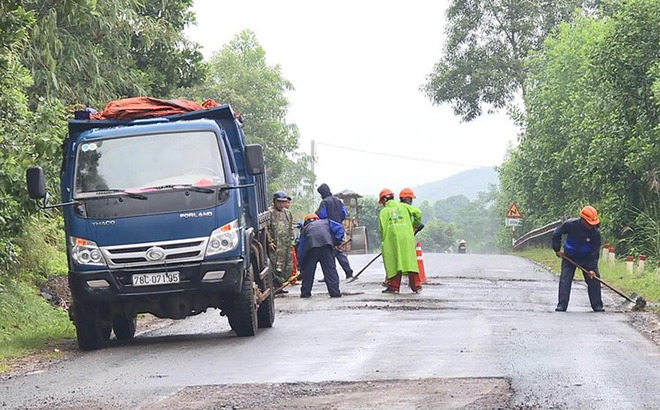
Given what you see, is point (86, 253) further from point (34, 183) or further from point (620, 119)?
point (620, 119)

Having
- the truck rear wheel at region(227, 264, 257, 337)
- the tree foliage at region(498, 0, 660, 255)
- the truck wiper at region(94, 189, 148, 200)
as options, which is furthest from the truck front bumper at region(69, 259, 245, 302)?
the tree foliage at region(498, 0, 660, 255)

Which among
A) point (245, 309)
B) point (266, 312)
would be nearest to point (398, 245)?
point (266, 312)

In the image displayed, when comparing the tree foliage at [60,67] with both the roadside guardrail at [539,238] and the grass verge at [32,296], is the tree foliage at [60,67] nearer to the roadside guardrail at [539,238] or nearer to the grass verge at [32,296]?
the grass verge at [32,296]

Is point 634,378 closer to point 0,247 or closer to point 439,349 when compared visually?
point 439,349

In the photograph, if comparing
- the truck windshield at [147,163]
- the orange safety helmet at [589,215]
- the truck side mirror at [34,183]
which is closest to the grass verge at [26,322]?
the truck side mirror at [34,183]

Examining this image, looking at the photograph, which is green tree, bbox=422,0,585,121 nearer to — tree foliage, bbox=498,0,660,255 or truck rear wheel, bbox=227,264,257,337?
tree foliage, bbox=498,0,660,255

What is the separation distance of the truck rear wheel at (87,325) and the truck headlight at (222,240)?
1.50 m

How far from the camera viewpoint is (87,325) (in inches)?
509

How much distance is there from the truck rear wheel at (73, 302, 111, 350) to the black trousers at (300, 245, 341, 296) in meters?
6.64

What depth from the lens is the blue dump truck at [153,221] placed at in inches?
492

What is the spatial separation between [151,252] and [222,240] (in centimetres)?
76

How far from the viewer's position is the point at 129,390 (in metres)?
9.27

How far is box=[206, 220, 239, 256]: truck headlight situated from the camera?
12.6m

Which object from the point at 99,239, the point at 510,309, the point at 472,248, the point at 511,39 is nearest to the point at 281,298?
the point at 510,309
